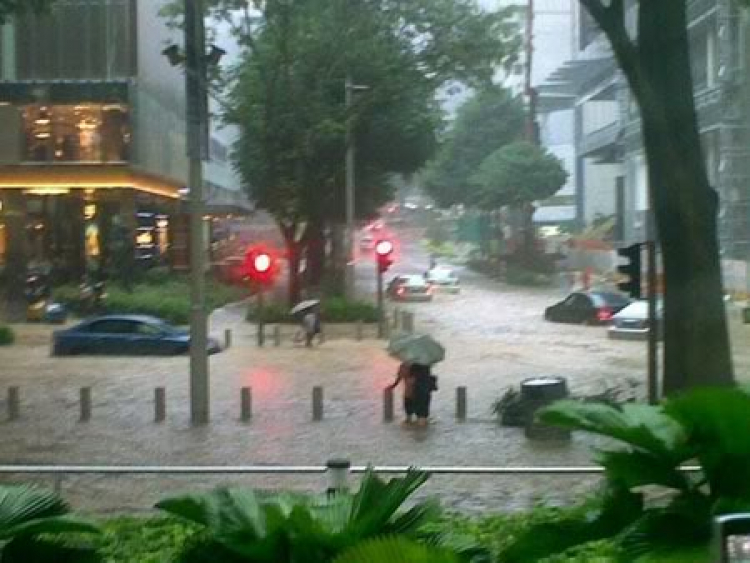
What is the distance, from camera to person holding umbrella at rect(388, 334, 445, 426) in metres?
10.5

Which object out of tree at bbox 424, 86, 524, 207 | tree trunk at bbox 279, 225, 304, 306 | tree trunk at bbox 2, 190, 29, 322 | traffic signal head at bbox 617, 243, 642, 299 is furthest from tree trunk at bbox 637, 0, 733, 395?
tree trunk at bbox 2, 190, 29, 322

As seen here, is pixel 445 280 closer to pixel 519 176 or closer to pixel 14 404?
pixel 519 176

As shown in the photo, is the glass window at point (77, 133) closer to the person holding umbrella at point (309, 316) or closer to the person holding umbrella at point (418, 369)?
the person holding umbrella at point (309, 316)

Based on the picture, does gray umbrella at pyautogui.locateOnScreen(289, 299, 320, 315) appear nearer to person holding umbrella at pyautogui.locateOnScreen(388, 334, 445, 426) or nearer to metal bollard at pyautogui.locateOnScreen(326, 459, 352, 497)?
person holding umbrella at pyautogui.locateOnScreen(388, 334, 445, 426)

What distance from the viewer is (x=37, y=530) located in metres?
2.71

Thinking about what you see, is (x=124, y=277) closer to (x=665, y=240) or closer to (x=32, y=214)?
(x=32, y=214)

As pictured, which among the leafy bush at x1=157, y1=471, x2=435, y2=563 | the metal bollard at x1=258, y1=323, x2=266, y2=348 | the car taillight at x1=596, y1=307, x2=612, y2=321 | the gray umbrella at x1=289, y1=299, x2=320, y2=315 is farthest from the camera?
the gray umbrella at x1=289, y1=299, x2=320, y2=315

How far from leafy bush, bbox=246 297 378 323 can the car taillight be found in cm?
197

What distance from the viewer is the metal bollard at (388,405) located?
10.5m

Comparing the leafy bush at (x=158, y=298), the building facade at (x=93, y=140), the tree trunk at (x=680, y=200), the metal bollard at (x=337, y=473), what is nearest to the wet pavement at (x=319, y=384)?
the leafy bush at (x=158, y=298)

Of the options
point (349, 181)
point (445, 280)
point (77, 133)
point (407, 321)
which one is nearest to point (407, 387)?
point (445, 280)

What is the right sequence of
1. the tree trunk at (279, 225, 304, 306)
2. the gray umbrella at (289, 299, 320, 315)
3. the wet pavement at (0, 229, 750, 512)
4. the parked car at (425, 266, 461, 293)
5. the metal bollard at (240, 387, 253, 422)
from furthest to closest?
1. the tree trunk at (279, 225, 304, 306)
2. the gray umbrella at (289, 299, 320, 315)
3. the parked car at (425, 266, 461, 293)
4. the metal bollard at (240, 387, 253, 422)
5. the wet pavement at (0, 229, 750, 512)

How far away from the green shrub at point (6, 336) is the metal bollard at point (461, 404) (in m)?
4.02

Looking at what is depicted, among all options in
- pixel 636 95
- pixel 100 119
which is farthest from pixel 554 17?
pixel 100 119
